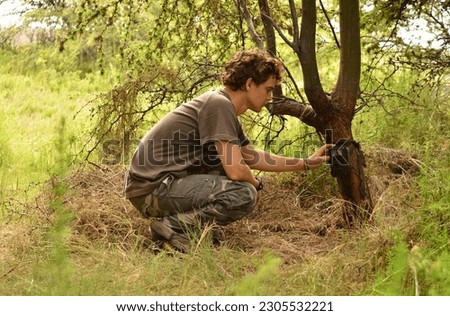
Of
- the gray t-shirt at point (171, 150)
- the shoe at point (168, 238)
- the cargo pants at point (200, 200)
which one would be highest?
the gray t-shirt at point (171, 150)

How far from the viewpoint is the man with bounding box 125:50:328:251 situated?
4.34 metres

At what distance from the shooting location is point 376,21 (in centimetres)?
582

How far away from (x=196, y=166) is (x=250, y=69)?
0.69 m

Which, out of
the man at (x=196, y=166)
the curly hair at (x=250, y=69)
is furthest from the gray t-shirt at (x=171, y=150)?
the curly hair at (x=250, y=69)

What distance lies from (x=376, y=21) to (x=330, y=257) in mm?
2625

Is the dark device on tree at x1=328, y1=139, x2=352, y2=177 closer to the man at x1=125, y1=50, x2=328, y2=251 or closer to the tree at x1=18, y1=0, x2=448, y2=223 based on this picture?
the tree at x1=18, y1=0, x2=448, y2=223

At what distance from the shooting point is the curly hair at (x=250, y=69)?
434cm

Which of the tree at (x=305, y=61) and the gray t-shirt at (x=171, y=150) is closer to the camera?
the gray t-shirt at (x=171, y=150)

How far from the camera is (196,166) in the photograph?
453 centimetres

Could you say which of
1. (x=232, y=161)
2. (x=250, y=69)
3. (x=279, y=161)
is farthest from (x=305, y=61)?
(x=232, y=161)

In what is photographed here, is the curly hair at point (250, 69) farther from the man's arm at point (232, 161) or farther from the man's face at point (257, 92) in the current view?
the man's arm at point (232, 161)

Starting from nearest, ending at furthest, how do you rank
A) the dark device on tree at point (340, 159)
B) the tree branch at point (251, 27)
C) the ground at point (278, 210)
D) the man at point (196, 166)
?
1. the man at point (196, 166)
2. the ground at point (278, 210)
3. the dark device on tree at point (340, 159)
4. the tree branch at point (251, 27)
